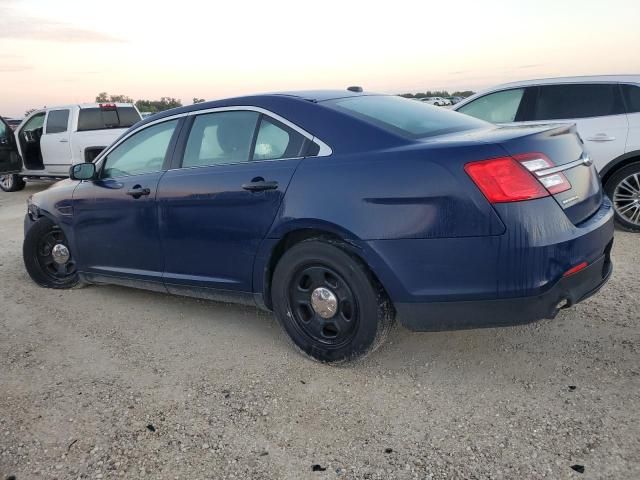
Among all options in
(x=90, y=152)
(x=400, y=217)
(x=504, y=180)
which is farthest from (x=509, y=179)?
(x=90, y=152)

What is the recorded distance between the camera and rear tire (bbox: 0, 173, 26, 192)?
12891mm

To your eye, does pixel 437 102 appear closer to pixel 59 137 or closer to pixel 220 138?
pixel 59 137

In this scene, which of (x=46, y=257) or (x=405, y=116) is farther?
(x=46, y=257)

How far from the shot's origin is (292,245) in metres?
3.45

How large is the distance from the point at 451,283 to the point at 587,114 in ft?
15.0

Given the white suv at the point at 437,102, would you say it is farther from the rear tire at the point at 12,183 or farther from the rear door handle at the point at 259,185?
the rear tire at the point at 12,183

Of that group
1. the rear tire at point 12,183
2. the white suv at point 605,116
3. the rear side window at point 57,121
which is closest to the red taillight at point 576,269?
the white suv at point 605,116

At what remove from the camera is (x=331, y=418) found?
286 centimetres

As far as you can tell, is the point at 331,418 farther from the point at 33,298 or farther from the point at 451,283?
the point at 33,298

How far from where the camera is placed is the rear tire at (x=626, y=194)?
6.18 meters

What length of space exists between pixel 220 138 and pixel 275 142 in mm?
527

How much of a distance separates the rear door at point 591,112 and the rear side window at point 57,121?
913cm

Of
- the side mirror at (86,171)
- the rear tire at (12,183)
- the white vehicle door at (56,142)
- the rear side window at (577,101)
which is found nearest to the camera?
the side mirror at (86,171)

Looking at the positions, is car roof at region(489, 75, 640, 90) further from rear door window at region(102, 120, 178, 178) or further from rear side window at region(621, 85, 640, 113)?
rear door window at region(102, 120, 178, 178)
